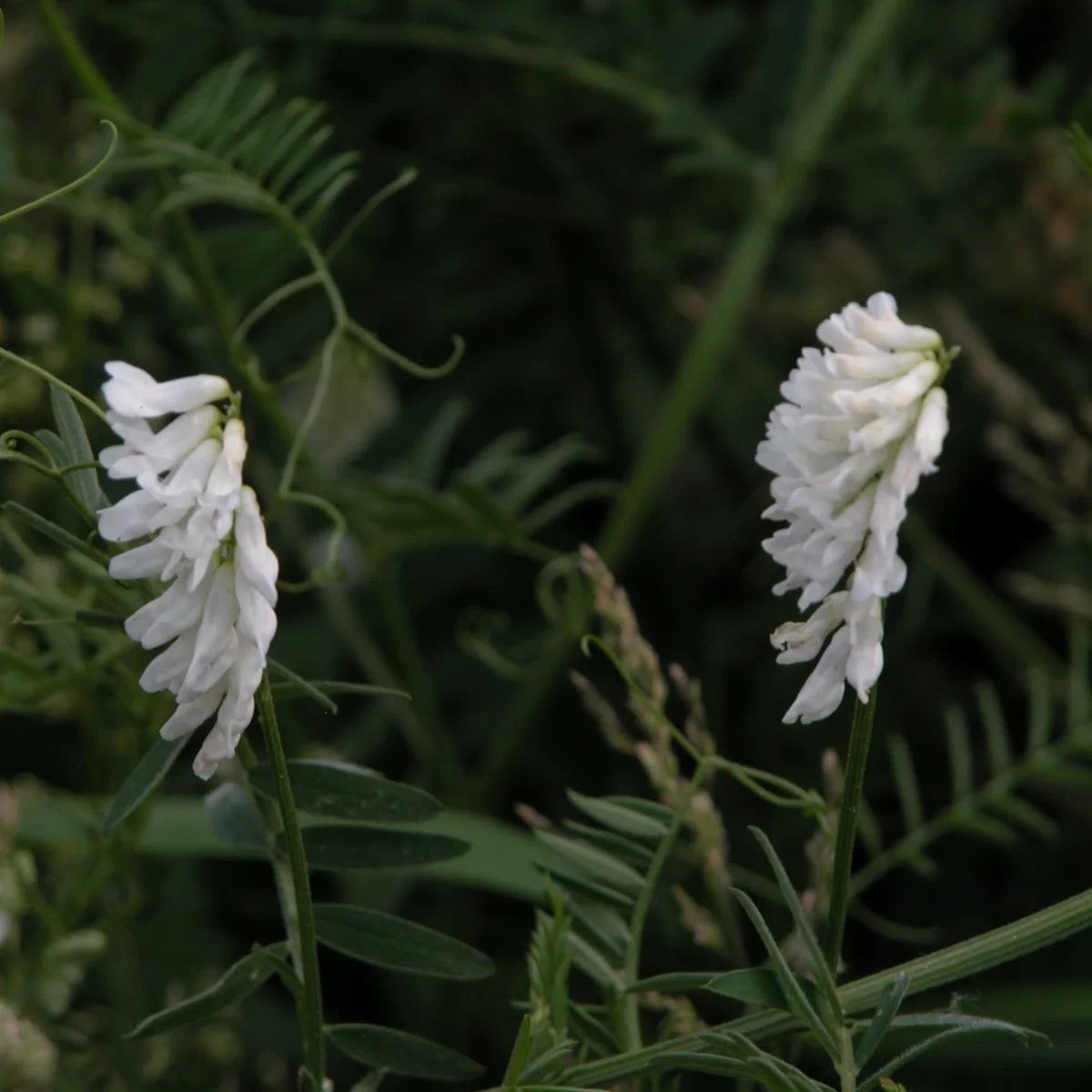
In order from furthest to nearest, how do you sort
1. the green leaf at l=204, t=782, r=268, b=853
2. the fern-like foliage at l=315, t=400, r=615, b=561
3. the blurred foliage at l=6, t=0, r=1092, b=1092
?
1. the blurred foliage at l=6, t=0, r=1092, b=1092
2. the fern-like foliage at l=315, t=400, r=615, b=561
3. the green leaf at l=204, t=782, r=268, b=853

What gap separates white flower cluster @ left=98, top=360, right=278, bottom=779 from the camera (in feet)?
0.94

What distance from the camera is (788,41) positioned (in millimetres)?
916

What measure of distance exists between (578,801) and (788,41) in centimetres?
65

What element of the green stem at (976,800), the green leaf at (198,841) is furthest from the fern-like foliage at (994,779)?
the green leaf at (198,841)

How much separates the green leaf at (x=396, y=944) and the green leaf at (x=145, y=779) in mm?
56

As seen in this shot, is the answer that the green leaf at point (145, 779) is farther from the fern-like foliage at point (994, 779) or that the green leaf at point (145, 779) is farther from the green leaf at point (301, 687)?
the fern-like foliage at point (994, 779)

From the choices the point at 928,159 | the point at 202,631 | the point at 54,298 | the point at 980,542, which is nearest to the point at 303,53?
the point at 54,298

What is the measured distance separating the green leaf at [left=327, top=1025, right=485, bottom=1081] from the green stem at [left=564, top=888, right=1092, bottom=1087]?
35mm

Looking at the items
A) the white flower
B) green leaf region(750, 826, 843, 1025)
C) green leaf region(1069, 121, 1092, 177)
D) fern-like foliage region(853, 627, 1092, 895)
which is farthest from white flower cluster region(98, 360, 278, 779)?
fern-like foliage region(853, 627, 1092, 895)

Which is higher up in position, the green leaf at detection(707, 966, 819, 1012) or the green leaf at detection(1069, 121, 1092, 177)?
the green leaf at detection(1069, 121, 1092, 177)

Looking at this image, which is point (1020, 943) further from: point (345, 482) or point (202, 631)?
point (345, 482)

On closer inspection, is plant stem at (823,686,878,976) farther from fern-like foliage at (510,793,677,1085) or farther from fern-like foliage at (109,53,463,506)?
fern-like foliage at (109,53,463,506)

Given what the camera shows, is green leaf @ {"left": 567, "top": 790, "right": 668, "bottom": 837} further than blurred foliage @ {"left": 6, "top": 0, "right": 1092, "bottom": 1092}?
No

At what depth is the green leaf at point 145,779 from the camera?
35 centimetres
